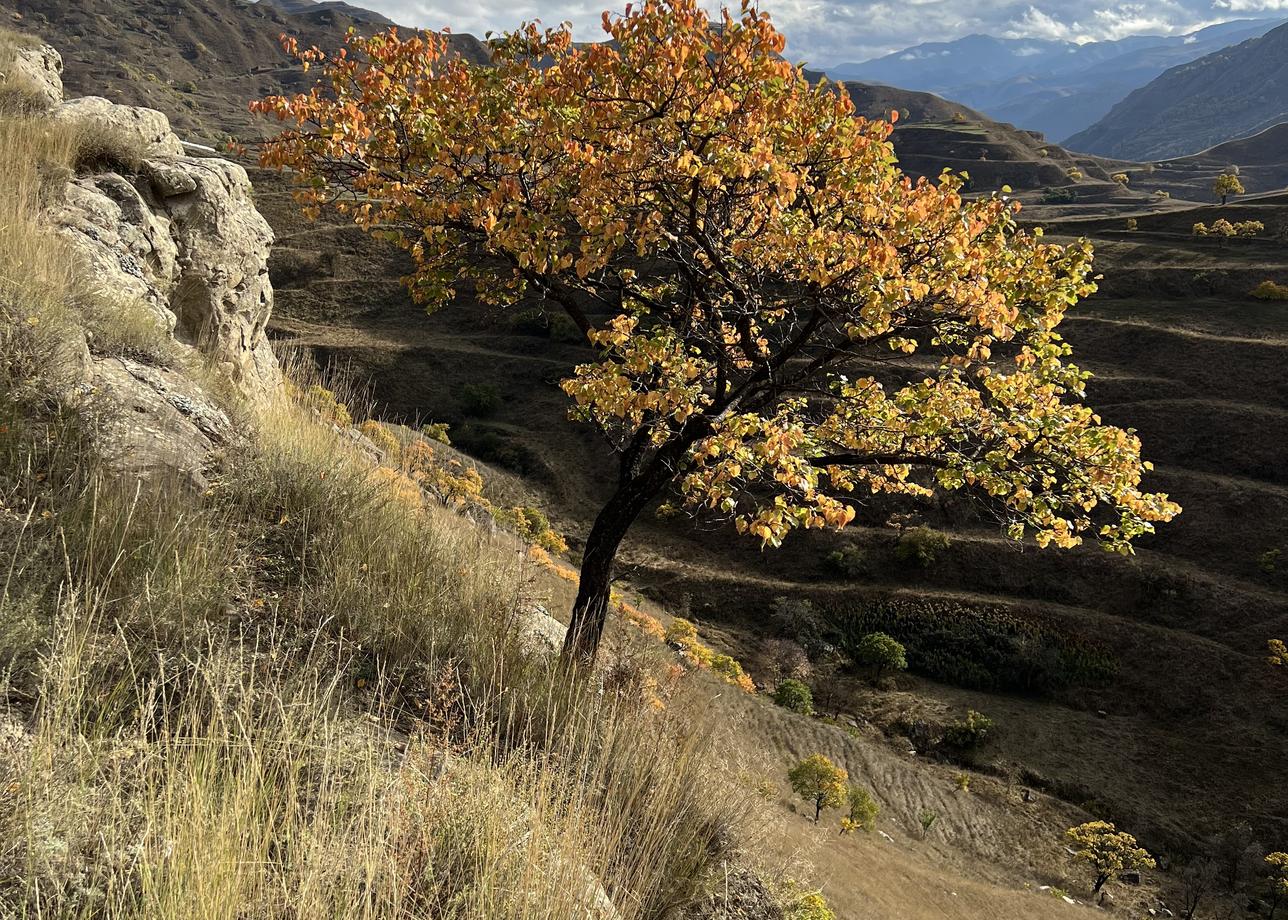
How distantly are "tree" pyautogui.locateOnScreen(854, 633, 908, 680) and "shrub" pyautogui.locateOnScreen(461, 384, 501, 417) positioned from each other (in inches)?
1132

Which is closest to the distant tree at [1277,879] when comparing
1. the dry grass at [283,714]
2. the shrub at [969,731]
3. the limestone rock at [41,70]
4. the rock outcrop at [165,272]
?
the shrub at [969,731]

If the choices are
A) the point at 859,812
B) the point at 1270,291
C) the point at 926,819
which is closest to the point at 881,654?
the point at 926,819

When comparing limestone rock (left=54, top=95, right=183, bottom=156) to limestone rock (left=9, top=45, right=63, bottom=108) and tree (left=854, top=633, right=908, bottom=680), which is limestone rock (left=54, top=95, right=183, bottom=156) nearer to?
limestone rock (left=9, top=45, right=63, bottom=108)

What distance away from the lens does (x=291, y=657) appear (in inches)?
138

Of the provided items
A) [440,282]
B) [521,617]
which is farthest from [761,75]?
[521,617]

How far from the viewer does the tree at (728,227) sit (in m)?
6.28

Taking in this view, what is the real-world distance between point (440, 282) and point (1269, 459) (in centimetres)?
4468

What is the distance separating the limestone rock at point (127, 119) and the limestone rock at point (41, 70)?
399mm

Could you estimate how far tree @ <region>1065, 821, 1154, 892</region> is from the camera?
20062mm

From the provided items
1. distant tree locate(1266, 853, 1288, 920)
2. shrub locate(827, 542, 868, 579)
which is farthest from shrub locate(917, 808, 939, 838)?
shrub locate(827, 542, 868, 579)

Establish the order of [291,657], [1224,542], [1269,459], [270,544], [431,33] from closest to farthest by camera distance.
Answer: [291,657]
[270,544]
[431,33]
[1224,542]
[1269,459]

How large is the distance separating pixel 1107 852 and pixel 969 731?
6.63m

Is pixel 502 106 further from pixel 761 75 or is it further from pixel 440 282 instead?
pixel 761 75

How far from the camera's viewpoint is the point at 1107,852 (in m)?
20.2
